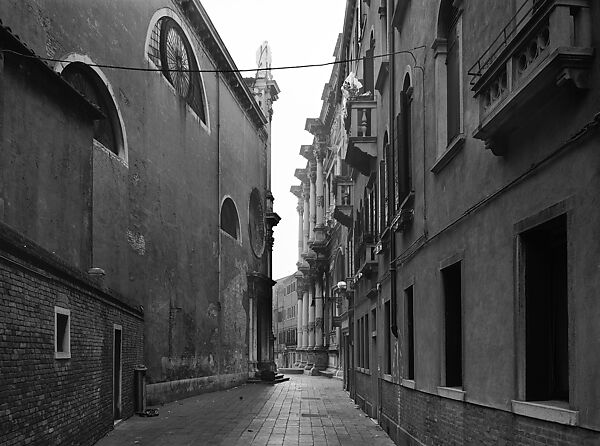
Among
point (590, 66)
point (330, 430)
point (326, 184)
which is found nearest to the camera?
point (590, 66)

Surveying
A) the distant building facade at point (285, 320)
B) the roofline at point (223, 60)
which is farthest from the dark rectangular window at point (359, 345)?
the distant building facade at point (285, 320)

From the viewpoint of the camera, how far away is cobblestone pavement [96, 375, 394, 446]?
1335cm

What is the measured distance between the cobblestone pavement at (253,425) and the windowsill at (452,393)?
13.3ft

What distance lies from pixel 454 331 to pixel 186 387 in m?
15.8

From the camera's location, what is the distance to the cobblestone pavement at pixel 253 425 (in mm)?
13352

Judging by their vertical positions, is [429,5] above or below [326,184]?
below

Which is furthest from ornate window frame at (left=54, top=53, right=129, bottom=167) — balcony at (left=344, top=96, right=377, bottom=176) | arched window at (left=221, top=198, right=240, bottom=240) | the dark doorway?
arched window at (left=221, top=198, right=240, bottom=240)

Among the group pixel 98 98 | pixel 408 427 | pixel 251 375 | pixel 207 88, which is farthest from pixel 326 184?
pixel 408 427

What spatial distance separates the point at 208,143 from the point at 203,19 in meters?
4.25

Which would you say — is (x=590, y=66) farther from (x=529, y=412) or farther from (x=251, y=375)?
(x=251, y=375)

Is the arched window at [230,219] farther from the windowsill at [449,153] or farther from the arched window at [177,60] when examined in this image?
the windowsill at [449,153]

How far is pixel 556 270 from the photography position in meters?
6.14

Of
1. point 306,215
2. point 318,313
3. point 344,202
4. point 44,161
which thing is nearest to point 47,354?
point 44,161

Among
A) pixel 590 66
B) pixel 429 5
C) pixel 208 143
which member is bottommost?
pixel 590 66
